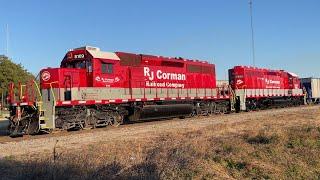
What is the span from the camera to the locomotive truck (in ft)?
66.0

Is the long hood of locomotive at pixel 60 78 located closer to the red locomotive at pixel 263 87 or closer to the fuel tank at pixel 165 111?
the fuel tank at pixel 165 111

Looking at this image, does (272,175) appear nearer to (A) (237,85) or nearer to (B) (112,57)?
(B) (112,57)

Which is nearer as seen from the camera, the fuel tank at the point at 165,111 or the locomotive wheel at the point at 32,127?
the locomotive wheel at the point at 32,127

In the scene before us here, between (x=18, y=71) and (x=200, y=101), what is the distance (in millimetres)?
44375

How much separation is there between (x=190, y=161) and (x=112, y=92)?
45.5ft

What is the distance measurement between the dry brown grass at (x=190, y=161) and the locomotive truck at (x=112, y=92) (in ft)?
23.6

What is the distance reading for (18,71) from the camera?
2648 inches

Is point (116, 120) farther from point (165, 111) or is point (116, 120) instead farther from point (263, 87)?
point (263, 87)

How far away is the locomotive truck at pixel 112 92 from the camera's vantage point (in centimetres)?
2011

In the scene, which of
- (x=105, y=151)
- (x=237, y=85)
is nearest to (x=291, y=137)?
(x=105, y=151)

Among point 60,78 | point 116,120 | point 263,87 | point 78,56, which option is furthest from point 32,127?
point 263,87

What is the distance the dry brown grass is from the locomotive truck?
23.6 ft

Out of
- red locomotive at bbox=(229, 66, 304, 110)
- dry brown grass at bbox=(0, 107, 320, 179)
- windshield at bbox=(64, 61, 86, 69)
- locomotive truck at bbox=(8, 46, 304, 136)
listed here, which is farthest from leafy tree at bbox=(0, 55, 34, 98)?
dry brown grass at bbox=(0, 107, 320, 179)

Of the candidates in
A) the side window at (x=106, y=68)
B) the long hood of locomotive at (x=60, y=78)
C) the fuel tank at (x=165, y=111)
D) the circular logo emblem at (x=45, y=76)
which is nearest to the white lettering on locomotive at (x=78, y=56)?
the long hood of locomotive at (x=60, y=78)
